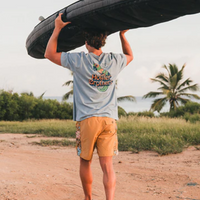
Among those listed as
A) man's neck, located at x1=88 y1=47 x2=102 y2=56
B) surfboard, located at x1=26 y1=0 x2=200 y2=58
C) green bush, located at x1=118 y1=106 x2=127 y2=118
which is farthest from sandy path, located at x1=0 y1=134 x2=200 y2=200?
green bush, located at x1=118 y1=106 x2=127 y2=118

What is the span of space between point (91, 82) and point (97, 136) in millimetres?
546

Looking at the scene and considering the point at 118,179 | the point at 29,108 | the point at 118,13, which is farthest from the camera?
the point at 29,108

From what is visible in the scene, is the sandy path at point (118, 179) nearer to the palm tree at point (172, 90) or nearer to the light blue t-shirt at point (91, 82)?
the light blue t-shirt at point (91, 82)

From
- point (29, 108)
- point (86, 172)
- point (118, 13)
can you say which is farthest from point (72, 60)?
point (29, 108)

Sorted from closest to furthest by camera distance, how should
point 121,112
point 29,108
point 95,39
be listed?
point 95,39 → point 29,108 → point 121,112

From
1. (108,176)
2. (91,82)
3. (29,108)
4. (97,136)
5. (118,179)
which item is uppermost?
(91,82)

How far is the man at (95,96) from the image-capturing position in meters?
2.78

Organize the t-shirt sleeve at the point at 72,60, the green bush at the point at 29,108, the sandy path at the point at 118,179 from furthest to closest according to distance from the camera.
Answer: the green bush at the point at 29,108, the sandy path at the point at 118,179, the t-shirt sleeve at the point at 72,60

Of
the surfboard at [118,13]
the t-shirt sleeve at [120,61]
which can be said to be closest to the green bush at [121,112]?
the surfboard at [118,13]

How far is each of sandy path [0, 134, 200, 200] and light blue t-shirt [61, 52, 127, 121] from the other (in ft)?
5.15

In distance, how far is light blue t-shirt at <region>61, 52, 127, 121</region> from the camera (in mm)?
2775

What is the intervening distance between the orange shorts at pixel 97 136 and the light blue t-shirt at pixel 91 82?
61 millimetres

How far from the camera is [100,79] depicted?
110 inches

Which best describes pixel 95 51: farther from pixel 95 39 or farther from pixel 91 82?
pixel 91 82
